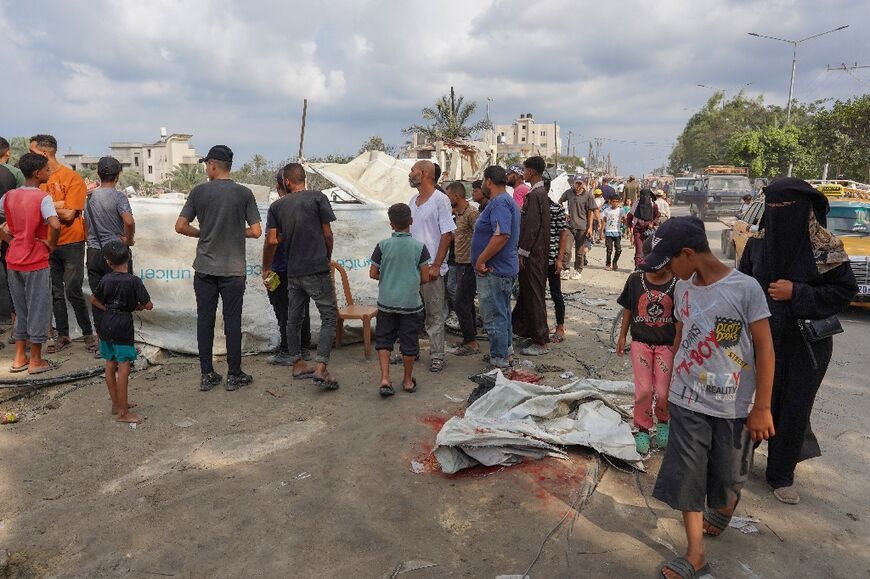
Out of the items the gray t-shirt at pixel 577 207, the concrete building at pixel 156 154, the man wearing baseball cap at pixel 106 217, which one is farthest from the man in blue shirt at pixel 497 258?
the concrete building at pixel 156 154

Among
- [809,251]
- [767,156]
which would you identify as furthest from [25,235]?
[767,156]

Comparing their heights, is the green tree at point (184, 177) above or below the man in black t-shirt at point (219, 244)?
above

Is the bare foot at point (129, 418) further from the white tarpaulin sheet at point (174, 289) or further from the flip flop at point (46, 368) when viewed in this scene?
the white tarpaulin sheet at point (174, 289)

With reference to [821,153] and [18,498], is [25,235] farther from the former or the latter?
[821,153]

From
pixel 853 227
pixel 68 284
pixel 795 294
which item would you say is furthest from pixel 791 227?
pixel 853 227

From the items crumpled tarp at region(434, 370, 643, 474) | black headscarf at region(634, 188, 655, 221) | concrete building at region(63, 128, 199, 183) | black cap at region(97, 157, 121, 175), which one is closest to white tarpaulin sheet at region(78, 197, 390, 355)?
black cap at region(97, 157, 121, 175)

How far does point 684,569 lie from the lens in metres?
2.88

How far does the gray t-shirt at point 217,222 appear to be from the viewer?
5.28 m

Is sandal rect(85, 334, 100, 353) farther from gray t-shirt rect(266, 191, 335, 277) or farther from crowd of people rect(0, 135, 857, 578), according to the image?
gray t-shirt rect(266, 191, 335, 277)

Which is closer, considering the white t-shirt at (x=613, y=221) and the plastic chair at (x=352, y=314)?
the plastic chair at (x=352, y=314)

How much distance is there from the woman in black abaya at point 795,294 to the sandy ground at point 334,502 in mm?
347

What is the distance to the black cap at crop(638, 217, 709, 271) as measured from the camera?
2764 millimetres

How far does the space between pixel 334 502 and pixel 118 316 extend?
235 cm

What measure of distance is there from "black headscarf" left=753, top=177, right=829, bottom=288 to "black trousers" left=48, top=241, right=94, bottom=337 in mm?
6097
